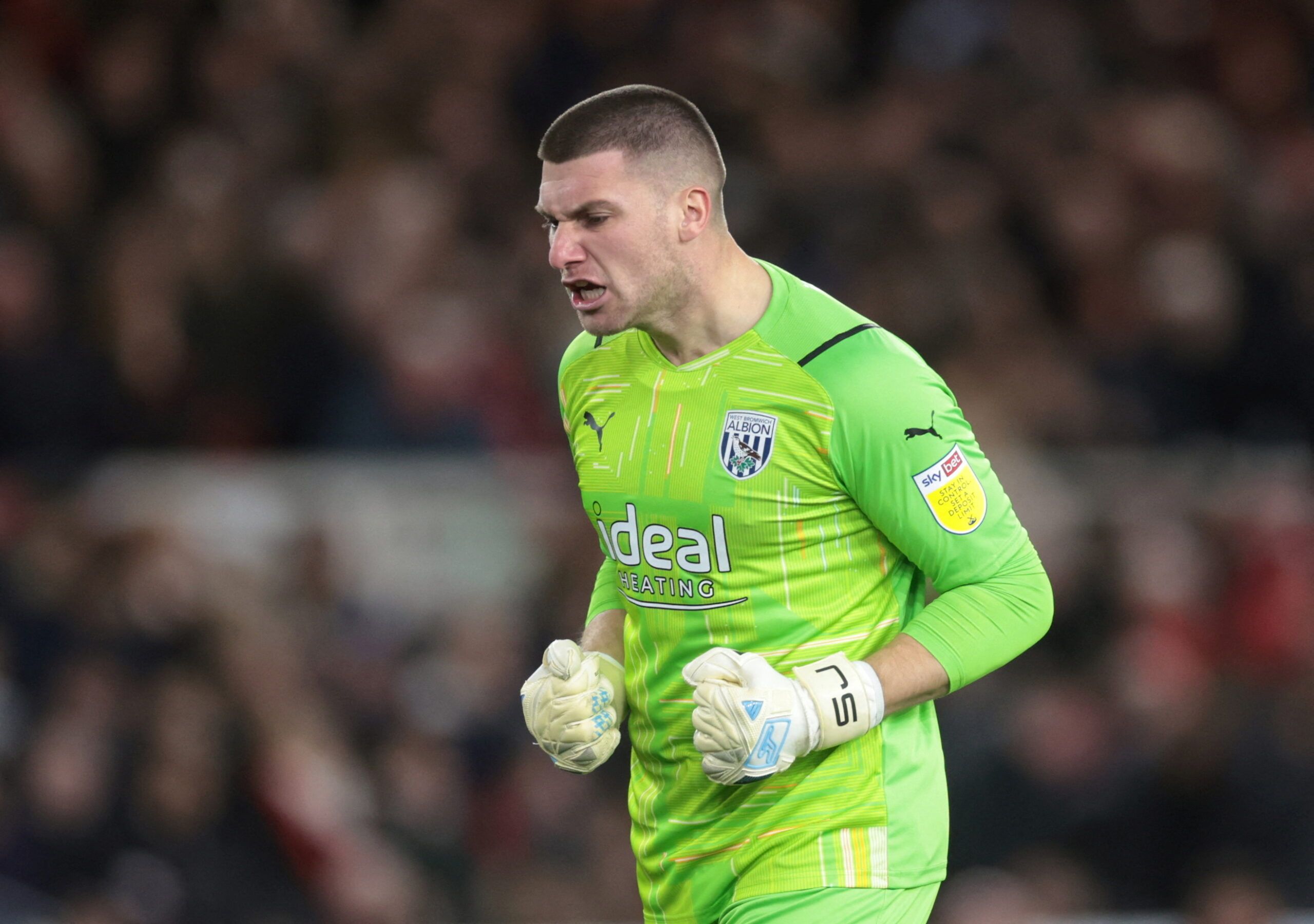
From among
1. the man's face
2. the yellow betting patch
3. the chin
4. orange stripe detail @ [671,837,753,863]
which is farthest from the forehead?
orange stripe detail @ [671,837,753,863]

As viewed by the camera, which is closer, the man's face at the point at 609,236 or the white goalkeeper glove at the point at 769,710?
the white goalkeeper glove at the point at 769,710

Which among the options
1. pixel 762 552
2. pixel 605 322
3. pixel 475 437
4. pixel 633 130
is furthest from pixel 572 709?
pixel 475 437

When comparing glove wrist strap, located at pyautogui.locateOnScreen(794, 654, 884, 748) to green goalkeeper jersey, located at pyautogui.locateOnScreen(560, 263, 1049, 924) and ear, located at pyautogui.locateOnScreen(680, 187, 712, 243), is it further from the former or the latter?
ear, located at pyautogui.locateOnScreen(680, 187, 712, 243)

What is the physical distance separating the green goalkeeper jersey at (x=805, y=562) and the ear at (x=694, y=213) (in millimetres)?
220

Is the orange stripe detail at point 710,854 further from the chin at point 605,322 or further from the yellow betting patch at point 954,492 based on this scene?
the chin at point 605,322

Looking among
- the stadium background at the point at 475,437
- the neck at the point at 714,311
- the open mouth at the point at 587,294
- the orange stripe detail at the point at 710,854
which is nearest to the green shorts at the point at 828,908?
the orange stripe detail at the point at 710,854

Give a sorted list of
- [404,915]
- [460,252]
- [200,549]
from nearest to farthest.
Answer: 1. [404,915]
2. [200,549]
3. [460,252]

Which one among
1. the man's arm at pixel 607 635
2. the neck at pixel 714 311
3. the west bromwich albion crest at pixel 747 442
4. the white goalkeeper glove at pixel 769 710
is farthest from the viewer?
the man's arm at pixel 607 635

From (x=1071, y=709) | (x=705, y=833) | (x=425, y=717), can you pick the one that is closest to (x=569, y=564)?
(x=425, y=717)

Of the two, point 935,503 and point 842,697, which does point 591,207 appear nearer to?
point 935,503

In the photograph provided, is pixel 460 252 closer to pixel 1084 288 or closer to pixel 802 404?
pixel 1084 288

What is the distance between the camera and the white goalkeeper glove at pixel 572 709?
3.65m

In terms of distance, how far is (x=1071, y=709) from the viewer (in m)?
7.27

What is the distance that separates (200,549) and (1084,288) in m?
4.56
